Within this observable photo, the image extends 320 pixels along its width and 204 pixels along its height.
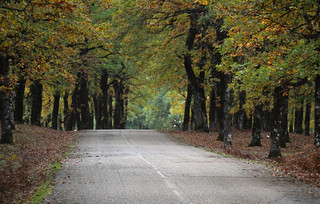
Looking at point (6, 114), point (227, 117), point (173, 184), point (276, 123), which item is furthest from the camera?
point (227, 117)

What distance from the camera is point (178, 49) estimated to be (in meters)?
28.6

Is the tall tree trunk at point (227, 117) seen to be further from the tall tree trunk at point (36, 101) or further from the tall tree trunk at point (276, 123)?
the tall tree trunk at point (36, 101)

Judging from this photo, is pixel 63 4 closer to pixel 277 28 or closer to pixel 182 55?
pixel 277 28

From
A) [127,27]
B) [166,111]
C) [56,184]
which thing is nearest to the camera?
[56,184]

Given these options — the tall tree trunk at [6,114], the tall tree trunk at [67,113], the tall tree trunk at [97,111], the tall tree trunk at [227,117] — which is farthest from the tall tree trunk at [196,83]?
the tall tree trunk at [97,111]

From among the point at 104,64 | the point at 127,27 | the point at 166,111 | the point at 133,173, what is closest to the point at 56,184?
the point at 133,173

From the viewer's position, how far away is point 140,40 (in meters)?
27.0

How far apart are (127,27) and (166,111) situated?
189 feet

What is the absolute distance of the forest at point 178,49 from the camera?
12227 millimetres

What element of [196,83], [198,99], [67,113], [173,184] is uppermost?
[196,83]

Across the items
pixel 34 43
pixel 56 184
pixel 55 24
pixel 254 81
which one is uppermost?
pixel 55 24

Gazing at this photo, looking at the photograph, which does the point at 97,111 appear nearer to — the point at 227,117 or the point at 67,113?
the point at 67,113

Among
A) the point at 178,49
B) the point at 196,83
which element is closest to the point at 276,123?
the point at 178,49

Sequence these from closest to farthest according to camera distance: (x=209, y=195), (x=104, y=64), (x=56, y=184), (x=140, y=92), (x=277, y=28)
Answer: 1. (x=209, y=195)
2. (x=56, y=184)
3. (x=277, y=28)
4. (x=104, y=64)
5. (x=140, y=92)
